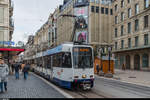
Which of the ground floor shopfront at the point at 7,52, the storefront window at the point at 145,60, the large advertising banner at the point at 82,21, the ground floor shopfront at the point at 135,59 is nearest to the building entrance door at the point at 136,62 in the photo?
the ground floor shopfront at the point at 135,59

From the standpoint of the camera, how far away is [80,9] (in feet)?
186

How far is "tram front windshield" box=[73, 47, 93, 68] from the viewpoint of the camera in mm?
10805

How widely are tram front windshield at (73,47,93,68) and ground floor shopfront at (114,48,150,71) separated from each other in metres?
20.2

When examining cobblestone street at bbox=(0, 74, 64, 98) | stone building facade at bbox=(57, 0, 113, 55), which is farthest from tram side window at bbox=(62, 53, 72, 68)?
stone building facade at bbox=(57, 0, 113, 55)

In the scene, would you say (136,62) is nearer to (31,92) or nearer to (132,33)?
(132,33)

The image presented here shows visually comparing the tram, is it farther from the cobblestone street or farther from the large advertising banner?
the large advertising banner

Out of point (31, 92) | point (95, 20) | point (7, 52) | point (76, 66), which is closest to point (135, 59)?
point (95, 20)

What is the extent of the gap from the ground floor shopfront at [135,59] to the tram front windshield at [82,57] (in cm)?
2025

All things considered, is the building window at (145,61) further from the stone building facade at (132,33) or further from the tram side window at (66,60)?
the tram side window at (66,60)

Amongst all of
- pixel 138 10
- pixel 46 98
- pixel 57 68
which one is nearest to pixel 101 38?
pixel 138 10

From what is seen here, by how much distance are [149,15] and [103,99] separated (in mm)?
28995

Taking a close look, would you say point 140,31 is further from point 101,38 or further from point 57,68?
point 57,68

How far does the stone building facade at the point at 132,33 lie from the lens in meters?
34.1

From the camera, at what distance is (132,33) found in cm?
3806
